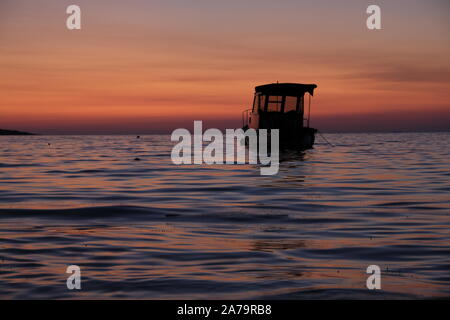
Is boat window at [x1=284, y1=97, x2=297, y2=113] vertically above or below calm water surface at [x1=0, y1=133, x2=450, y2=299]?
above

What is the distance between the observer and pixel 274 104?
38.1 meters

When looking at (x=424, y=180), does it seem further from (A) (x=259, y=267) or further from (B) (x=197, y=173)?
(A) (x=259, y=267)

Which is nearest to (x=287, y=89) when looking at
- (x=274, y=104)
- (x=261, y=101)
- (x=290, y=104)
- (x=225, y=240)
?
(x=290, y=104)

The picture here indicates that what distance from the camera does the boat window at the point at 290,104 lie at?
124ft

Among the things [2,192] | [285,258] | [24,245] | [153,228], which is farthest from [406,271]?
[2,192]

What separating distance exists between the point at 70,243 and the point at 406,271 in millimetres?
4842

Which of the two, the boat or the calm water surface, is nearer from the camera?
the calm water surface

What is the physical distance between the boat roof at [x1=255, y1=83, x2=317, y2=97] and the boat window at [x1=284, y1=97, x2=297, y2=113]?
319 millimetres

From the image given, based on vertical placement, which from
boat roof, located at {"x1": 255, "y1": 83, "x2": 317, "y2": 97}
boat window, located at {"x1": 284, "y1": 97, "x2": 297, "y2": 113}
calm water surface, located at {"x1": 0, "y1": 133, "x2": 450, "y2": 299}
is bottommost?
calm water surface, located at {"x1": 0, "y1": 133, "x2": 450, "y2": 299}

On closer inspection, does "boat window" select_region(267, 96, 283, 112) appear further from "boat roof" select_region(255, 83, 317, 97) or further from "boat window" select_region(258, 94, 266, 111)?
"boat window" select_region(258, 94, 266, 111)

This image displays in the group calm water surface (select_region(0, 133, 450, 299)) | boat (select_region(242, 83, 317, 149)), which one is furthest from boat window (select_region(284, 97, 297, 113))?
calm water surface (select_region(0, 133, 450, 299))

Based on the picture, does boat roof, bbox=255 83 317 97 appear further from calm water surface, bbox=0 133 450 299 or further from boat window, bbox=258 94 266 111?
calm water surface, bbox=0 133 450 299

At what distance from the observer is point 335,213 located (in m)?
11.6

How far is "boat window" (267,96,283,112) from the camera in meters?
37.9
